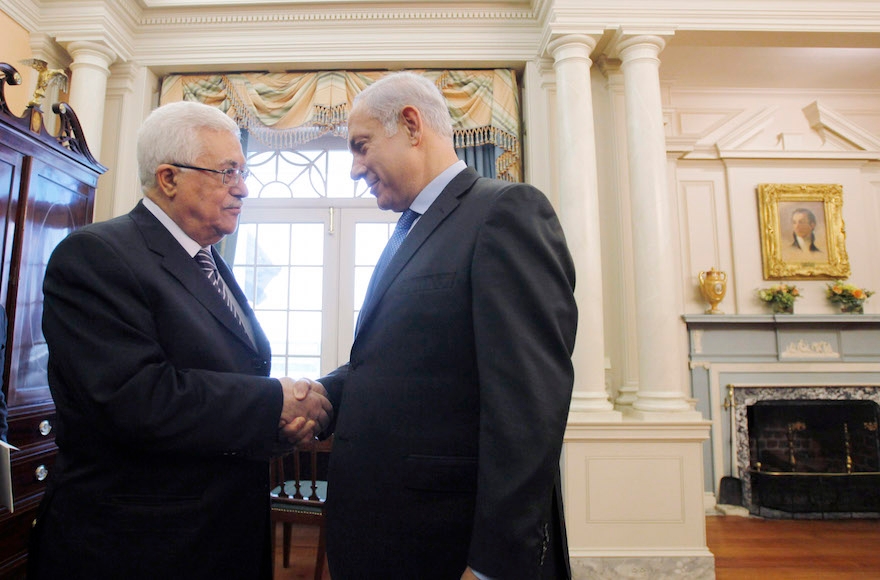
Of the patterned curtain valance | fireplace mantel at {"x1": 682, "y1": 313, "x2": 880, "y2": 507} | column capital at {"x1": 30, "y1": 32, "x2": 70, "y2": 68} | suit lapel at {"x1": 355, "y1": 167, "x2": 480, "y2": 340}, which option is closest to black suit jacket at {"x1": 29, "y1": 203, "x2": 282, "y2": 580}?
suit lapel at {"x1": 355, "y1": 167, "x2": 480, "y2": 340}

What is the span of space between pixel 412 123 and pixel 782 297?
13.2 ft

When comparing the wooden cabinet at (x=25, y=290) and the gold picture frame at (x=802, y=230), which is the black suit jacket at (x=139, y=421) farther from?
the gold picture frame at (x=802, y=230)

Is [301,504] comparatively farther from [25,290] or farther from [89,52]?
[89,52]

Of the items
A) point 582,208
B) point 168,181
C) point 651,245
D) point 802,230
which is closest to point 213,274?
point 168,181

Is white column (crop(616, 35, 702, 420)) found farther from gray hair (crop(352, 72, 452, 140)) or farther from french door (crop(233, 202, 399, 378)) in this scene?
gray hair (crop(352, 72, 452, 140))

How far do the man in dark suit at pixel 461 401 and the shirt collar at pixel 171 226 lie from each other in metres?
0.41

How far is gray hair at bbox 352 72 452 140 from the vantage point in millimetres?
1124

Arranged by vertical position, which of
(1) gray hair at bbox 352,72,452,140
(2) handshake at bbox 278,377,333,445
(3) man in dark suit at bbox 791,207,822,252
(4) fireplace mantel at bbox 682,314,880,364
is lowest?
(2) handshake at bbox 278,377,333,445

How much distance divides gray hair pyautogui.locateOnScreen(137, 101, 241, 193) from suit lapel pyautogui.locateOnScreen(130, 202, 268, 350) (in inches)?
3.9

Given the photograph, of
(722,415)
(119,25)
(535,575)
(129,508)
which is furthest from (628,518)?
(119,25)

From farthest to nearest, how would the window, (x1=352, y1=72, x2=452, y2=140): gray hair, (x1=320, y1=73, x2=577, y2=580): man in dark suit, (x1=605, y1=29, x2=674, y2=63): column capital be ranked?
1. the window
2. (x1=605, y1=29, x2=674, y2=63): column capital
3. (x1=352, y1=72, x2=452, y2=140): gray hair
4. (x1=320, y1=73, x2=577, y2=580): man in dark suit

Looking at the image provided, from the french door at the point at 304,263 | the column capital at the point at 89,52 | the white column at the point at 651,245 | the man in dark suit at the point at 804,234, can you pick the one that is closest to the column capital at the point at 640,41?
the white column at the point at 651,245

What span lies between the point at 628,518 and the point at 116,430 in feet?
8.45

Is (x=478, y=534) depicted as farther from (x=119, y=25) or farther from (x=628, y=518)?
(x=119, y=25)
